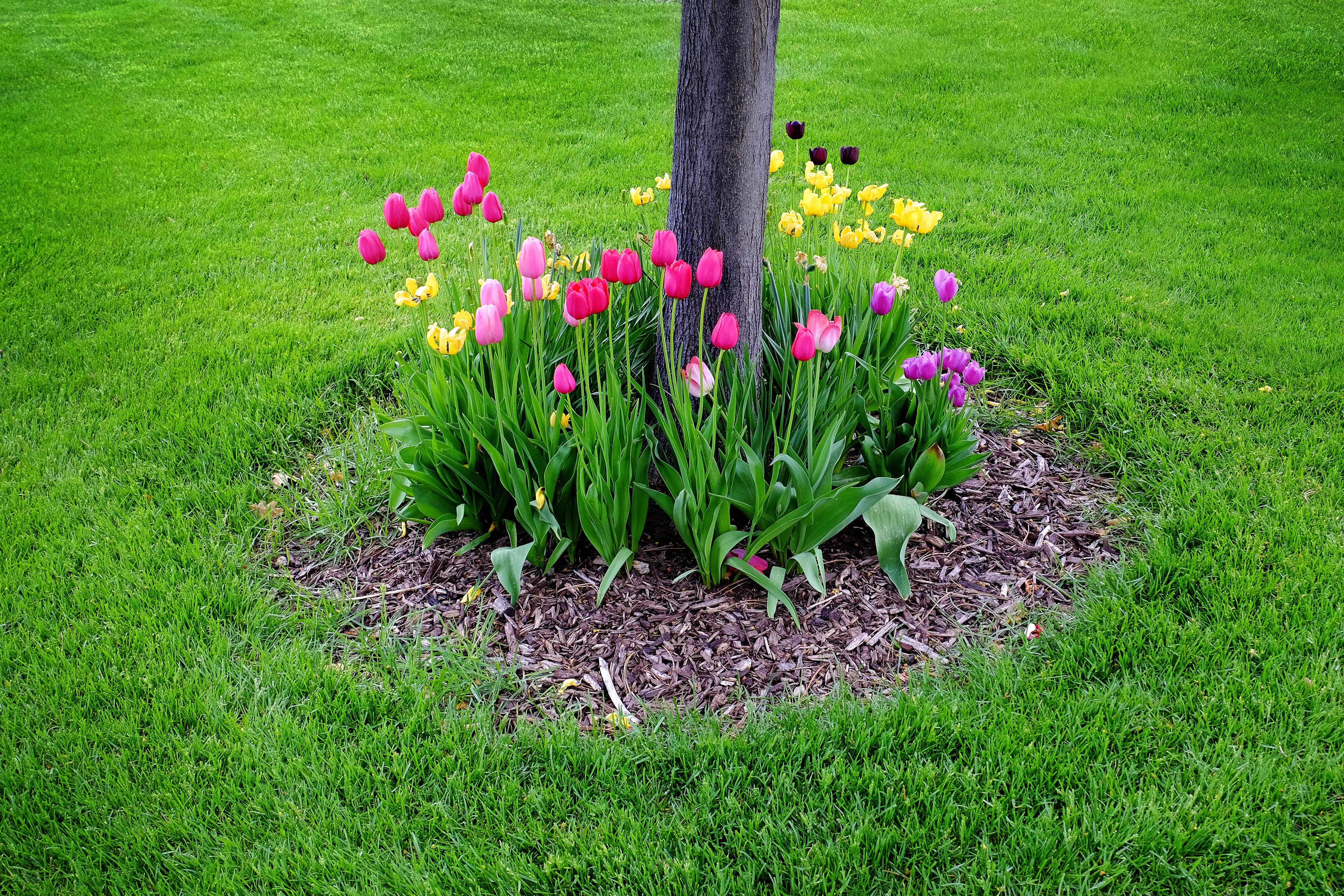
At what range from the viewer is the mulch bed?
8.36 ft

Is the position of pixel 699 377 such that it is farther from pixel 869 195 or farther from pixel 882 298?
pixel 869 195

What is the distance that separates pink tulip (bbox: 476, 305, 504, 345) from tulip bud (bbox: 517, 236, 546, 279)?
6.0 inches

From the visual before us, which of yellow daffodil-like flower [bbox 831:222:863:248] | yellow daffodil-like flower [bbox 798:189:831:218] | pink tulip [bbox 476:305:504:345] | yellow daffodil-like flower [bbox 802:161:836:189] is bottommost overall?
pink tulip [bbox 476:305:504:345]

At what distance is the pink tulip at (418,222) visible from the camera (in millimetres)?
2840

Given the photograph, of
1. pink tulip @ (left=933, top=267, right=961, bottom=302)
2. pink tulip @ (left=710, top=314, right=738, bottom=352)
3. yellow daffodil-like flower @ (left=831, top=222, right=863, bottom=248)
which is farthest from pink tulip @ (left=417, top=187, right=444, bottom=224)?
pink tulip @ (left=933, top=267, right=961, bottom=302)

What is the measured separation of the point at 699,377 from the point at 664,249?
1.25ft

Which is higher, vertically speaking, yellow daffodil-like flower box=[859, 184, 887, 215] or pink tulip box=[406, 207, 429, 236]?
yellow daffodil-like flower box=[859, 184, 887, 215]

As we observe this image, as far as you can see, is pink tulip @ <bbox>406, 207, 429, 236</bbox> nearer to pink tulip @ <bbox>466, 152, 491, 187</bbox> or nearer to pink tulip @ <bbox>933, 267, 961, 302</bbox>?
pink tulip @ <bbox>466, 152, 491, 187</bbox>

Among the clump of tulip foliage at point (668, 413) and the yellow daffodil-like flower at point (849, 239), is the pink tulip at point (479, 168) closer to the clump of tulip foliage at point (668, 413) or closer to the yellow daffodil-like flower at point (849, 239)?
the clump of tulip foliage at point (668, 413)

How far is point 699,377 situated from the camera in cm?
262

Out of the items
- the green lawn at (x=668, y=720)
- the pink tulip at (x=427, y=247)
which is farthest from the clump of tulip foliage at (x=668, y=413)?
the green lawn at (x=668, y=720)

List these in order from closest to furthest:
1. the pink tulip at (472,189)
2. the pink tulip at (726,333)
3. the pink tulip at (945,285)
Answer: the pink tulip at (726,333)
the pink tulip at (472,189)
the pink tulip at (945,285)

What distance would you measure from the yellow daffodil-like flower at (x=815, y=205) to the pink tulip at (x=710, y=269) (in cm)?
71

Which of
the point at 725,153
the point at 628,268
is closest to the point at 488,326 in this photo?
the point at 628,268
